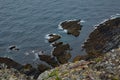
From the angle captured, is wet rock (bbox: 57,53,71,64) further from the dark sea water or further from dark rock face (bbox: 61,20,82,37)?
dark rock face (bbox: 61,20,82,37)

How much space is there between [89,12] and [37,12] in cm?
796

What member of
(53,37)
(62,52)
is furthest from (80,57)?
(53,37)

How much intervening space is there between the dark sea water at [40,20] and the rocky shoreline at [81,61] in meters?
1.03

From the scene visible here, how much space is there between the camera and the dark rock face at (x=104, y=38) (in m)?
31.6

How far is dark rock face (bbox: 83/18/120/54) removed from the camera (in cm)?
3156

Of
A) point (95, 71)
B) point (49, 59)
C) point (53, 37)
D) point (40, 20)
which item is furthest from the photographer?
point (40, 20)

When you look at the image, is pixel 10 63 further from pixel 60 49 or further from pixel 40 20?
pixel 40 20

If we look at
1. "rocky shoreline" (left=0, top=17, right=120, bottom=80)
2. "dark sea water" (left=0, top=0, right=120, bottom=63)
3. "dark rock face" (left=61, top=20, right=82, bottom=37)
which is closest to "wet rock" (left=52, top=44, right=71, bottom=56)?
"rocky shoreline" (left=0, top=17, right=120, bottom=80)

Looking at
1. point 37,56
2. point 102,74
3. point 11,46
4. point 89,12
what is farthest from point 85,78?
point 89,12

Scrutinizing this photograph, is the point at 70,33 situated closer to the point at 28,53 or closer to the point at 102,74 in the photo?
the point at 28,53

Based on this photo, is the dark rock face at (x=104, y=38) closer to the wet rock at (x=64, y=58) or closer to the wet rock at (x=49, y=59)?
the wet rock at (x=64, y=58)

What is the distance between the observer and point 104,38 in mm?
33625

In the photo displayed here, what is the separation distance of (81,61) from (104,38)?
1600 cm

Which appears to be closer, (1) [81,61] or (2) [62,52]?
(1) [81,61]
